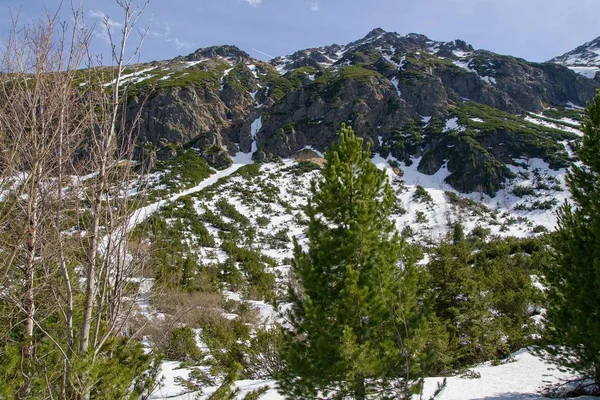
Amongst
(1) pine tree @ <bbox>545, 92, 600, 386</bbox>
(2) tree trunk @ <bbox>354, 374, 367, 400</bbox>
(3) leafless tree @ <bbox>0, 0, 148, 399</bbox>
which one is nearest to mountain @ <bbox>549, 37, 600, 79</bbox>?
(1) pine tree @ <bbox>545, 92, 600, 386</bbox>

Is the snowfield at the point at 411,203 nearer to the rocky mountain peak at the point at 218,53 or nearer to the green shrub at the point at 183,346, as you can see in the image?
the green shrub at the point at 183,346

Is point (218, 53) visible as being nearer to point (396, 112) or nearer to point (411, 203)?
point (396, 112)

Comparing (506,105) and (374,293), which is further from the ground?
(506,105)

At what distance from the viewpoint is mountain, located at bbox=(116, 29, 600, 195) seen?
69.8 metres

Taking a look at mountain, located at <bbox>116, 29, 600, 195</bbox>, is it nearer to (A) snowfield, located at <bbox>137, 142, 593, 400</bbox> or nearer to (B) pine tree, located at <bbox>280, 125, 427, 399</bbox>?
(A) snowfield, located at <bbox>137, 142, 593, 400</bbox>

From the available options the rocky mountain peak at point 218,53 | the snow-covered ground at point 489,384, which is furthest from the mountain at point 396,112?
the snow-covered ground at point 489,384

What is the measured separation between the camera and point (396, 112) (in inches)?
3349

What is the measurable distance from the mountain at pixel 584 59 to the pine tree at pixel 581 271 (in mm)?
151579

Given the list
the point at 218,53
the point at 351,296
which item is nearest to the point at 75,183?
the point at 351,296

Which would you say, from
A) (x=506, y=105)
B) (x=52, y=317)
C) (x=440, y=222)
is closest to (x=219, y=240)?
(x=440, y=222)

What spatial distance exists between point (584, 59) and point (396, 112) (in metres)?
132

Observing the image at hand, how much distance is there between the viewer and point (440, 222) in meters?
50.3

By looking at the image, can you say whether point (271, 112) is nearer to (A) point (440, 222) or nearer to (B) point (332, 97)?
(B) point (332, 97)

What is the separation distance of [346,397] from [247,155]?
254 feet
